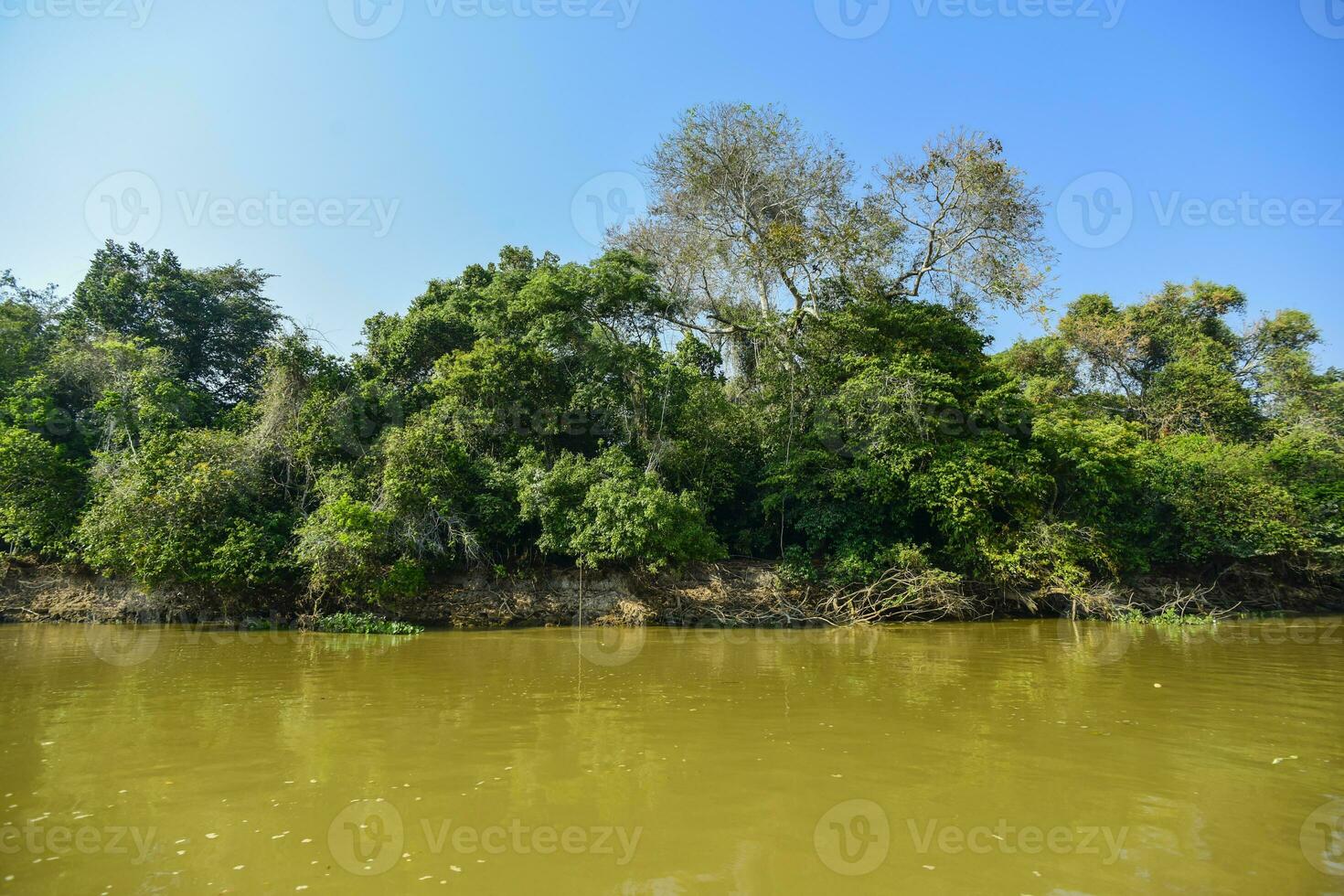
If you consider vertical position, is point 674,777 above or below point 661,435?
below

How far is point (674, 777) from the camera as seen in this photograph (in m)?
5.22

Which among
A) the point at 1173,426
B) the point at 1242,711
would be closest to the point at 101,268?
the point at 1242,711

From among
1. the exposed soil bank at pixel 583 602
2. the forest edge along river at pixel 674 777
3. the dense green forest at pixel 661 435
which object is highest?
the dense green forest at pixel 661 435

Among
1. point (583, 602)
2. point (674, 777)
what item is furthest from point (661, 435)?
point (674, 777)

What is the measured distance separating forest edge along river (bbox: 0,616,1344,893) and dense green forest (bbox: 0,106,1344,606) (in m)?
4.99

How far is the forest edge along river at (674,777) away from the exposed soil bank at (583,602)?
4876mm

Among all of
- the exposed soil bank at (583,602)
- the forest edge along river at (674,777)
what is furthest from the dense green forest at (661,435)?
the forest edge along river at (674,777)

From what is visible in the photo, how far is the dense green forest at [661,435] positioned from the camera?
14.7 metres

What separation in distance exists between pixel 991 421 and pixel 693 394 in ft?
22.8

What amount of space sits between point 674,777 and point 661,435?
11.9m

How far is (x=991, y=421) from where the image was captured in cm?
1645

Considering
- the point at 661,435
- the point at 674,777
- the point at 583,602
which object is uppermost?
the point at 661,435

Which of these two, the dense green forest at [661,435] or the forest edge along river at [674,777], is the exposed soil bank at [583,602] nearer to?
the dense green forest at [661,435]

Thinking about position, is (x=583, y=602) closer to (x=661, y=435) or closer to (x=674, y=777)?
(x=661, y=435)
